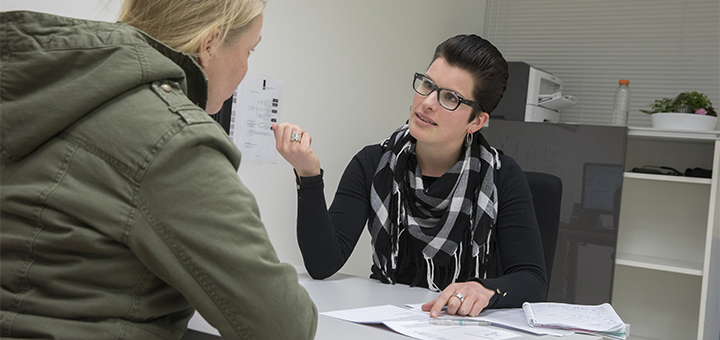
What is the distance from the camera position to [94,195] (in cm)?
62

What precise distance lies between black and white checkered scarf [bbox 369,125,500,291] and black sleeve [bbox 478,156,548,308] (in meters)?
0.03

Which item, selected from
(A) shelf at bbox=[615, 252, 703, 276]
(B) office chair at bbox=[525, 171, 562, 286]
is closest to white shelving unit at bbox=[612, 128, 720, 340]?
(A) shelf at bbox=[615, 252, 703, 276]

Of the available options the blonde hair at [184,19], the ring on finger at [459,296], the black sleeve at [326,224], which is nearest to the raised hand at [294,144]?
the black sleeve at [326,224]

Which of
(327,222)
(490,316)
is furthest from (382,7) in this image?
(490,316)

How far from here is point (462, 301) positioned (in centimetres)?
126

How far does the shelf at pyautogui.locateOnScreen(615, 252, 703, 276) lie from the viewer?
3.12m

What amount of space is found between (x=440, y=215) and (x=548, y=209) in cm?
38

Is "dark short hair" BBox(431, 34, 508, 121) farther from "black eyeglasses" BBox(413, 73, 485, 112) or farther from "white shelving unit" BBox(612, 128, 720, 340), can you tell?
"white shelving unit" BBox(612, 128, 720, 340)

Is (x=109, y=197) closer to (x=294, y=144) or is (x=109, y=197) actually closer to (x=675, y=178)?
(x=294, y=144)

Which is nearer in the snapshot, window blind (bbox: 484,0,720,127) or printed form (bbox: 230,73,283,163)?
printed form (bbox: 230,73,283,163)

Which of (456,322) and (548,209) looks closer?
(456,322)

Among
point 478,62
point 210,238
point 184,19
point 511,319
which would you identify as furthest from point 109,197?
point 478,62

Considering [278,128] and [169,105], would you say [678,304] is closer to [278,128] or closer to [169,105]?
[278,128]

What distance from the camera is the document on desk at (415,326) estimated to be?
3.45 ft
